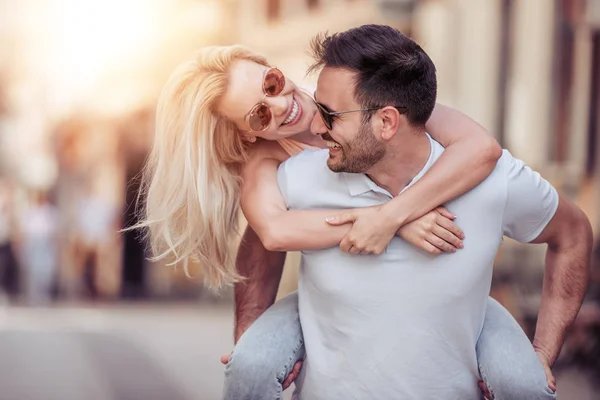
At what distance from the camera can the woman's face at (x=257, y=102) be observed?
3498mm

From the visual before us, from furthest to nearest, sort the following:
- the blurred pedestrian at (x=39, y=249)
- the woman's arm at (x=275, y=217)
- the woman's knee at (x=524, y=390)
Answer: the blurred pedestrian at (x=39, y=249) → the woman's arm at (x=275, y=217) → the woman's knee at (x=524, y=390)

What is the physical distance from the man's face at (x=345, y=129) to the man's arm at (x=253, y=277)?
2.18 feet

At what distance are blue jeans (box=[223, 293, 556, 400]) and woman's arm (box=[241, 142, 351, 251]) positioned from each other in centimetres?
30

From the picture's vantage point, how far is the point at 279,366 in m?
3.38

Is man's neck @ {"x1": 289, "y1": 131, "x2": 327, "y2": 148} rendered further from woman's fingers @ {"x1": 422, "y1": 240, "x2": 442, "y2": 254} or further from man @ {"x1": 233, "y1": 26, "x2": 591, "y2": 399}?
woman's fingers @ {"x1": 422, "y1": 240, "x2": 442, "y2": 254}

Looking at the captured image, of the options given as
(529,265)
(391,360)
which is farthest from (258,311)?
(529,265)

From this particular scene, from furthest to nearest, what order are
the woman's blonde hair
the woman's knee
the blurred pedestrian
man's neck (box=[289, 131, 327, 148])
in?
the blurred pedestrian
man's neck (box=[289, 131, 327, 148])
the woman's blonde hair
the woman's knee

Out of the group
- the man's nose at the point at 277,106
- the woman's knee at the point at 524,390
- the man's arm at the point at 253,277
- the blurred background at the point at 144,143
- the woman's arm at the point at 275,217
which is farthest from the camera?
the blurred background at the point at 144,143

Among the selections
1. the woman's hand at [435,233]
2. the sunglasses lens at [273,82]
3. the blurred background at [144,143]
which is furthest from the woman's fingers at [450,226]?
the blurred background at [144,143]

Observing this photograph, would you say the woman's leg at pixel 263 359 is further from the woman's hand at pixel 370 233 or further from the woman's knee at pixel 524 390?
the woman's knee at pixel 524 390

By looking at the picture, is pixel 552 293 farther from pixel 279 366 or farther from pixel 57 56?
pixel 57 56

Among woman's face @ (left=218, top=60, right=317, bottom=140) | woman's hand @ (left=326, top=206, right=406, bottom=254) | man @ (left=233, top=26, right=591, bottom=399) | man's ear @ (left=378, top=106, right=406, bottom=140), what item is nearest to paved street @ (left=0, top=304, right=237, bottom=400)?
woman's face @ (left=218, top=60, right=317, bottom=140)

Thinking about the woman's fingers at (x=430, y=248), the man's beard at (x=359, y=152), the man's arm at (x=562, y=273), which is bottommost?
the man's arm at (x=562, y=273)

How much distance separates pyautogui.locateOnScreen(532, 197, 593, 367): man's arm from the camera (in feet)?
11.2
